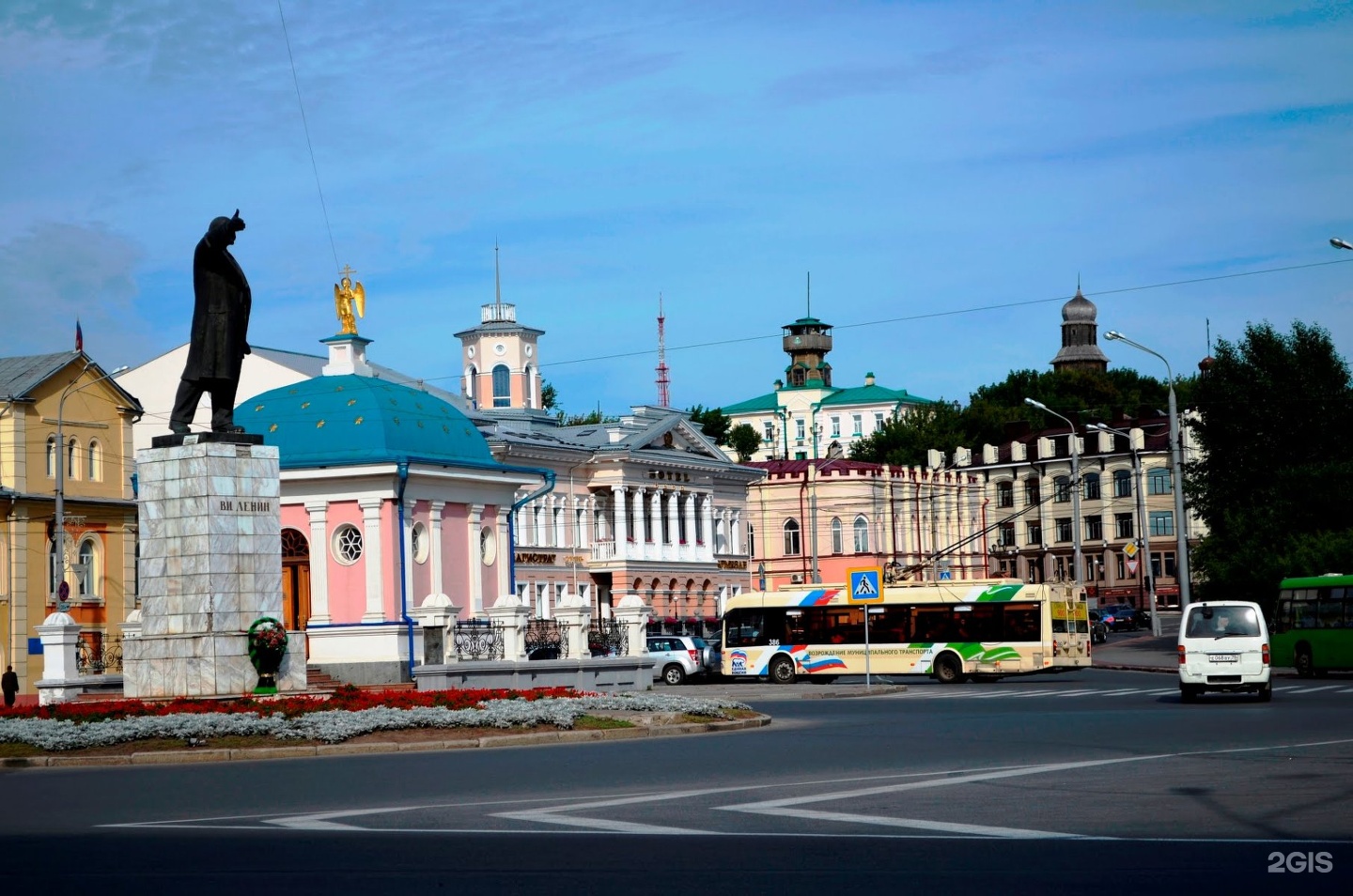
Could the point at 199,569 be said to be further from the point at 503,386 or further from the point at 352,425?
the point at 503,386

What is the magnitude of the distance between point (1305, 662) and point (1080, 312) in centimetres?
12962

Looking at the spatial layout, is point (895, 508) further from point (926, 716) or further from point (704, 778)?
point (704, 778)

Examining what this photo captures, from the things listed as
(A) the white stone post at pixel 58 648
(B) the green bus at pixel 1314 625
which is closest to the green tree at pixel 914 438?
(B) the green bus at pixel 1314 625

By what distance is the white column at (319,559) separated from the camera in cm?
4012

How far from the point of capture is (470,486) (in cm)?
4281

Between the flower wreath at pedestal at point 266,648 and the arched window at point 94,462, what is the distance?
34305 millimetres

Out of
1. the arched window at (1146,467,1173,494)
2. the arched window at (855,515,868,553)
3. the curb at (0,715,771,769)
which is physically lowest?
the curb at (0,715,771,769)

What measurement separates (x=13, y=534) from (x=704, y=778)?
1641 inches

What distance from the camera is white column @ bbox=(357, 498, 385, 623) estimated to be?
130 ft

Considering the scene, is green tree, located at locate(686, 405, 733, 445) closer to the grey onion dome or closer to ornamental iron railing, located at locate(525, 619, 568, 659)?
the grey onion dome

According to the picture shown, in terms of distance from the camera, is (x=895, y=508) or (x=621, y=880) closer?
(x=621, y=880)

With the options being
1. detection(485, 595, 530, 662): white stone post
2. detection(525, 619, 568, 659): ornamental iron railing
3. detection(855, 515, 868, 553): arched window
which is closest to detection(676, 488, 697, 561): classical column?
detection(855, 515, 868, 553): arched window

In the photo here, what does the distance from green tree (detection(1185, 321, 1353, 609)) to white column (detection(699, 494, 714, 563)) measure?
34912mm

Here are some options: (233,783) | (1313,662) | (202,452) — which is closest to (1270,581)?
(1313,662)
